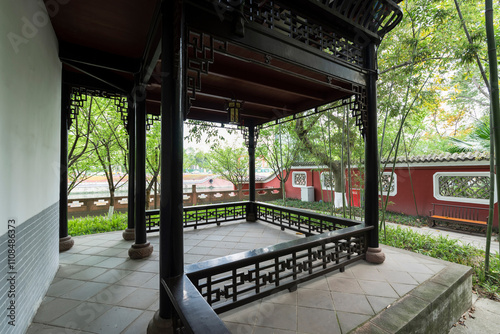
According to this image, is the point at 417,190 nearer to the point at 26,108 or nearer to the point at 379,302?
the point at 379,302

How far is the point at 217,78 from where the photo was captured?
2.95 m

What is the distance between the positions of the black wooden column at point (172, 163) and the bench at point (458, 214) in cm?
711

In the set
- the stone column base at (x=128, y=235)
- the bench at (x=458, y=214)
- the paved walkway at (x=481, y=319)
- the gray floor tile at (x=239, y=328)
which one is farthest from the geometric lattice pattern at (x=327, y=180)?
the gray floor tile at (x=239, y=328)

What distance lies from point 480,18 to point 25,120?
18.6 ft

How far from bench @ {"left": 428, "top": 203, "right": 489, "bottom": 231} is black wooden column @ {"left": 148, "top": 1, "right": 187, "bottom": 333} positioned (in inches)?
280

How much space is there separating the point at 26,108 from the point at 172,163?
121cm

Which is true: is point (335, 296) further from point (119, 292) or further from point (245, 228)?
point (245, 228)

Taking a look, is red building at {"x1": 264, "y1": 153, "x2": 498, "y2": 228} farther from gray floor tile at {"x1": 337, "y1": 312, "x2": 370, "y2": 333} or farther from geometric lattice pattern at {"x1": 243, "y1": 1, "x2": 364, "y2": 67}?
gray floor tile at {"x1": 337, "y1": 312, "x2": 370, "y2": 333}

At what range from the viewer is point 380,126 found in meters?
6.09

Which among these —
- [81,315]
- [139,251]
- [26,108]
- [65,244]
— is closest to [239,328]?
[81,315]

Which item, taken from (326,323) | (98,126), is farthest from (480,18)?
(98,126)

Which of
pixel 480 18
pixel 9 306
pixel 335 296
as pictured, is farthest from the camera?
pixel 480 18

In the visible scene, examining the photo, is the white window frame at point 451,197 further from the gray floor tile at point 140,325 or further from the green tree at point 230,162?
the gray floor tile at point 140,325

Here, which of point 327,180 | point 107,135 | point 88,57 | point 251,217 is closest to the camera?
point 88,57
